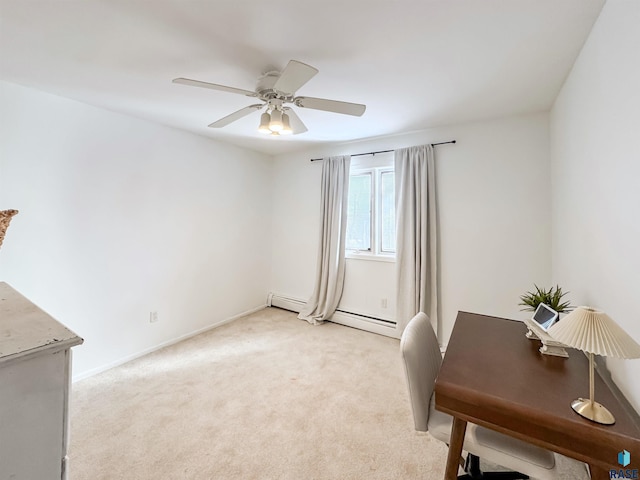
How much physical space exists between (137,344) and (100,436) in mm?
1162

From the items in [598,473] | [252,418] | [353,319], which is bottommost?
[252,418]

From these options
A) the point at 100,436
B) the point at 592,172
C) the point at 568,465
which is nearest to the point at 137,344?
the point at 100,436

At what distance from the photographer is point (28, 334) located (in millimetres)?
658

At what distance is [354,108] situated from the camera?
5.91 feet

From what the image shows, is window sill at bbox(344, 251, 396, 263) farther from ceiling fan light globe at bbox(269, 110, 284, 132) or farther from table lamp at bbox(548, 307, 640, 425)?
table lamp at bbox(548, 307, 640, 425)

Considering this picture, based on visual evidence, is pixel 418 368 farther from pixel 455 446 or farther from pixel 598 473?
pixel 598 473

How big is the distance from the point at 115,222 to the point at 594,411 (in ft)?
11.0

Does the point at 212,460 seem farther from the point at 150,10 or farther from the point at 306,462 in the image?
the point at 150,10

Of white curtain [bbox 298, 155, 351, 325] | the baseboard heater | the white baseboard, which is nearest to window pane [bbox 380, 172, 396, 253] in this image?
white curtain [bbox 298, 155, 351, 325]

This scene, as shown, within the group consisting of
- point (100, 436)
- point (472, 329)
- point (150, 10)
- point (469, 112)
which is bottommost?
point (100, 436)

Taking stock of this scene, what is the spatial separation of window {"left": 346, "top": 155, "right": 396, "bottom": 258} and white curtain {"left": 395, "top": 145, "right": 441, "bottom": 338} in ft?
0.88

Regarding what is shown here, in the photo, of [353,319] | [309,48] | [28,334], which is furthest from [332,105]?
[353,319]

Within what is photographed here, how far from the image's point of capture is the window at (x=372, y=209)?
11.4 ft

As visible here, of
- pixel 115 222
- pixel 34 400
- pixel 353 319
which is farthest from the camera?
pixel 353 319
